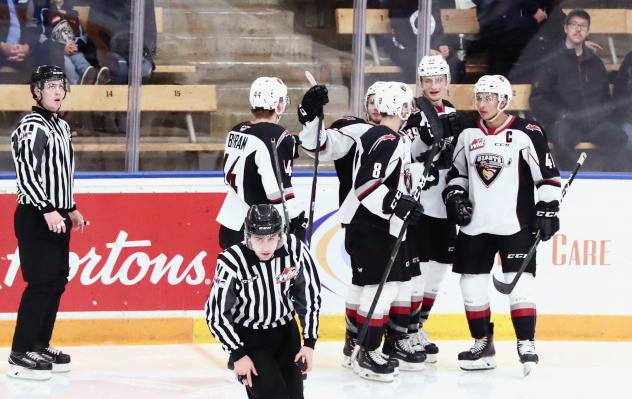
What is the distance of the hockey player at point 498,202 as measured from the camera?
5.39 meters

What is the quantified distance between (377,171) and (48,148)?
126 cm

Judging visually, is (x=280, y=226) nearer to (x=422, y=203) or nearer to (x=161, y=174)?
(x=422, y=203)

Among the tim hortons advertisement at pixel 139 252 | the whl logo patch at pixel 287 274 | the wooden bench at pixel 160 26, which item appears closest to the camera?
the whl logo patch at pixel 287 274

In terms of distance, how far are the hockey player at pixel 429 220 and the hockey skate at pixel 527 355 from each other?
44 cm

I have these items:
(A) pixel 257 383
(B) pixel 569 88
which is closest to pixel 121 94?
(B) pixel 569 88

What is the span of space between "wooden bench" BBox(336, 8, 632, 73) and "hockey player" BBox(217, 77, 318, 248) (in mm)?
1199

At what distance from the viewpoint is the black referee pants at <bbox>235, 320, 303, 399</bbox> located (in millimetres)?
3828

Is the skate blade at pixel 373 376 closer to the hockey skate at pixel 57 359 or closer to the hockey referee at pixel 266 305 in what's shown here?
the hockey skate at pixel 57 359

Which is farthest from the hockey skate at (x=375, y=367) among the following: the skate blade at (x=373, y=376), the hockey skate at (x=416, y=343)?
the hockey skate at (x=416, y=343)

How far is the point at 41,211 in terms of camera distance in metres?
5.09

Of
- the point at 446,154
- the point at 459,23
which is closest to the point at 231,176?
the point at 446,154

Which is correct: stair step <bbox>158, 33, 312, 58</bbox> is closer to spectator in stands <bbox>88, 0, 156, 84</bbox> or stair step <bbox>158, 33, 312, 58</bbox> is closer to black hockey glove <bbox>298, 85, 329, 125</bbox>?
spectator in stands <bbox>88, 0, 156, 84</bbox>

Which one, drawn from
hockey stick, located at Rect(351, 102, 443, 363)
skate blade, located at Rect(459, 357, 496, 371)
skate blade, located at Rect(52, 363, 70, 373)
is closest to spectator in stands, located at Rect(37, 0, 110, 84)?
skate blade, located at Rect(52, 363, 70, 373)

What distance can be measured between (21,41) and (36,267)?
1292mm
